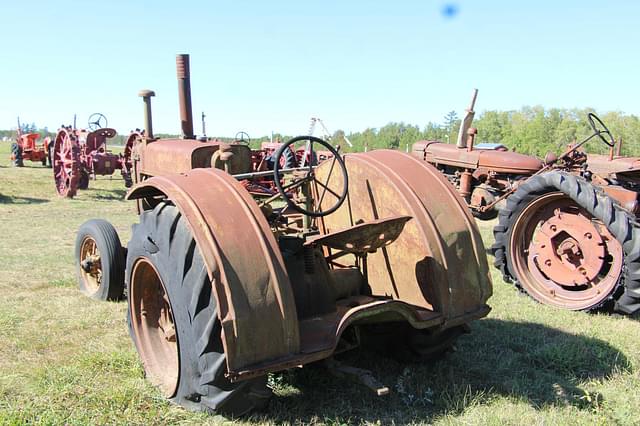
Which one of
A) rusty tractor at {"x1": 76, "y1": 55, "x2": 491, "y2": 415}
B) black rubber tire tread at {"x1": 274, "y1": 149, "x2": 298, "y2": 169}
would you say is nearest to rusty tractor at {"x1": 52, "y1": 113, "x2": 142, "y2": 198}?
black rubber tire tread at {"x1": 274, "y1": 149, "x2": 298, "y2": 169}

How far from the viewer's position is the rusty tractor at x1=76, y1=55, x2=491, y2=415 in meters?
2.41

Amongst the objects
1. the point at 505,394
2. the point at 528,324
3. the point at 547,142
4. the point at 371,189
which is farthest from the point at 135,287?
the point at 547,142

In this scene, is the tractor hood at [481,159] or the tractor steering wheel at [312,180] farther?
the tractor hood at [481,159]

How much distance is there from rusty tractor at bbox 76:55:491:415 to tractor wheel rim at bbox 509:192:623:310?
2467 millimetres

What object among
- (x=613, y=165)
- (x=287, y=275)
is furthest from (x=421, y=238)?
(x=613, y=165)

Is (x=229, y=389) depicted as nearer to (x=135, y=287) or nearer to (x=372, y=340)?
(x=135, y=287)

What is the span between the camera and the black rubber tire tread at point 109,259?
4.72m

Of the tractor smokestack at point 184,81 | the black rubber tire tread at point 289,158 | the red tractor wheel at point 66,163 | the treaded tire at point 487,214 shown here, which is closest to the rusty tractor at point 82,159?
the red tractor wheel at point 66,163

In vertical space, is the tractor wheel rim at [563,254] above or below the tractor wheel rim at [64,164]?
below

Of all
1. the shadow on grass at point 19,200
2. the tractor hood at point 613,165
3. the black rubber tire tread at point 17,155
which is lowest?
the shadow on grass at point 19,200

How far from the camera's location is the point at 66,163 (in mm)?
13492

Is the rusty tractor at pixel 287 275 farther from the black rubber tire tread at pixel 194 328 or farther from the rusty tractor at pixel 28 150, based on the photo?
the rusty tractor at pixel 28 150

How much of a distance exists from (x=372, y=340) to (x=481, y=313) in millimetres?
886

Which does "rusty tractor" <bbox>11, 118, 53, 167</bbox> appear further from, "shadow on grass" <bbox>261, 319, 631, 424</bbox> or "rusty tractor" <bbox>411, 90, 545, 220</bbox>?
"shadow on grass" <bbox>261, 319, 631, 424</bbox>
